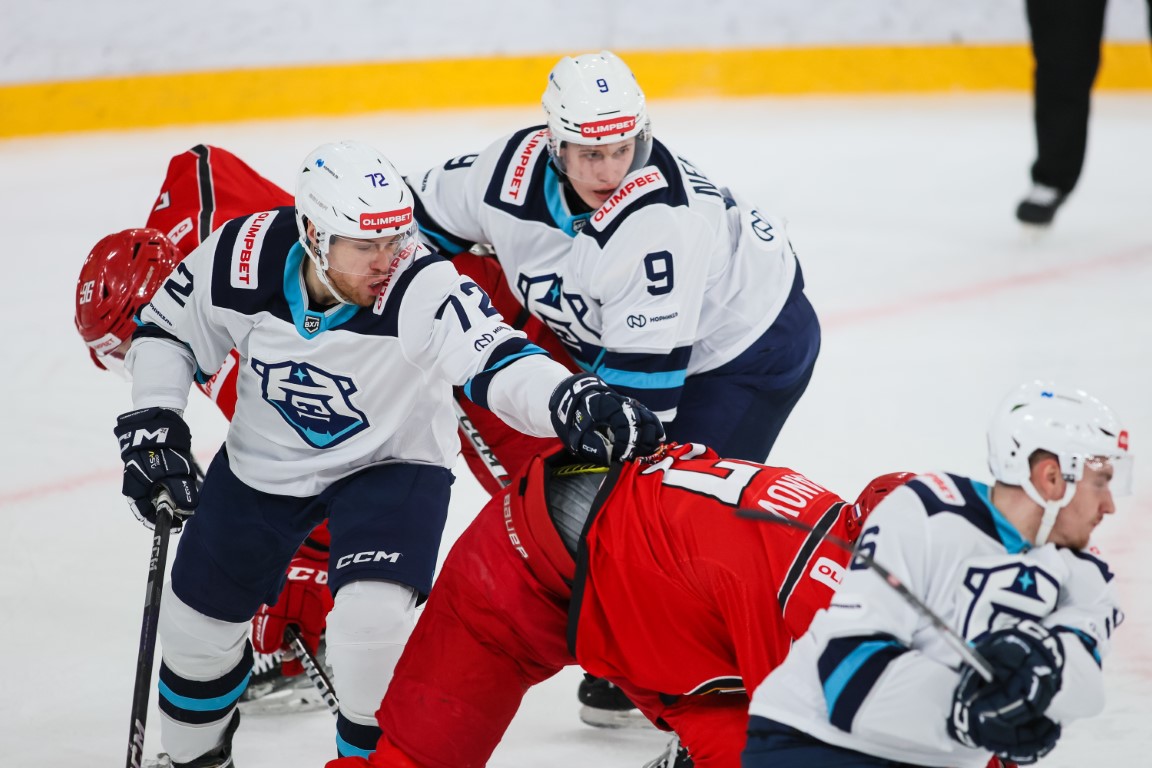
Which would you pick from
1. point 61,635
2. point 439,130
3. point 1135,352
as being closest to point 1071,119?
point 1135,352

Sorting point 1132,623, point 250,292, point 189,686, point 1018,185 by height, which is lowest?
point 1018,185

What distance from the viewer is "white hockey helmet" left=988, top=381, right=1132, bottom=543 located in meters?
1.70

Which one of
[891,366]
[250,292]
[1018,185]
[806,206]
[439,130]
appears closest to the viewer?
[250,292]

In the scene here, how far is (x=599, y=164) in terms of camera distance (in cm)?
276

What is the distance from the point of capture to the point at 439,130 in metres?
8.05

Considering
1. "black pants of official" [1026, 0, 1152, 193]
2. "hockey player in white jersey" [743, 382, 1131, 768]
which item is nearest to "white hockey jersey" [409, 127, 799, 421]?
"hockey player in white jersey" [743, 382, 1131, 768]

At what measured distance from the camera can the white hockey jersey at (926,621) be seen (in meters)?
1.67

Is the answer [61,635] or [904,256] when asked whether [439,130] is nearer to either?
[904,256]

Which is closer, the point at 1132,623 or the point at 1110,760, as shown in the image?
the point at 1110,760

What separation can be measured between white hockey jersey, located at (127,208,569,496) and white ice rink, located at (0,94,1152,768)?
663mm

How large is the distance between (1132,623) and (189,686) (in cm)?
190

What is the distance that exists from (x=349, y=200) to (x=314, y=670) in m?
0.95

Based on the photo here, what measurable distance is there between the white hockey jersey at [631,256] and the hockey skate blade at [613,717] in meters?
0.58

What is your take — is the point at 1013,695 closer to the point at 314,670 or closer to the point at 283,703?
the point at 314,670
